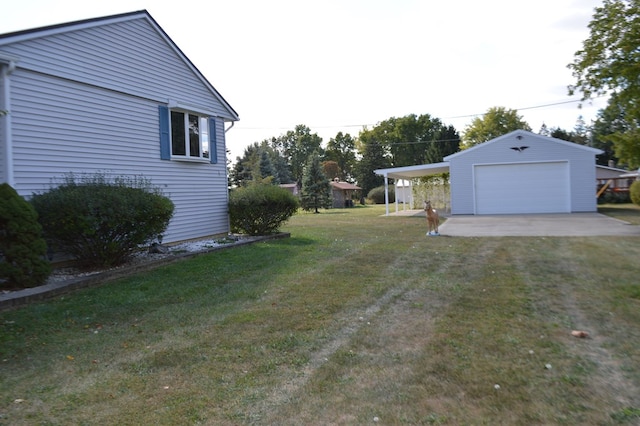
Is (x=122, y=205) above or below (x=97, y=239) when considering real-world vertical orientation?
above

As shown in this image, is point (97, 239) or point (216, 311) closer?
point (216, 311)

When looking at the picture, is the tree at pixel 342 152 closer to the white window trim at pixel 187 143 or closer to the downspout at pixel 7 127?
the white window trim at pixel 187 143

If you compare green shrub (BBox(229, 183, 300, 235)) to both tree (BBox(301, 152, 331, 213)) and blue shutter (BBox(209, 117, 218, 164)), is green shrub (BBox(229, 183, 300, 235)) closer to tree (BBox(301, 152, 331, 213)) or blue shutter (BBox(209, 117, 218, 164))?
blue shutter (BBox(209, 117, 218, 164))

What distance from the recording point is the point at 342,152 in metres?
79.6

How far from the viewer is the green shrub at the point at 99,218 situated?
6.96m

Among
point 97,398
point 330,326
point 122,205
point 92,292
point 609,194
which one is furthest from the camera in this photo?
point 609,194

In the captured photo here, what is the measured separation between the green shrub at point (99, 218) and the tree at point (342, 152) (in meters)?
71.6

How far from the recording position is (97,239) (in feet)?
24.4

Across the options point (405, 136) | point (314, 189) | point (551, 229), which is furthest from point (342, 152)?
point (551, 229)

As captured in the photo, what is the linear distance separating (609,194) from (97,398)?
106 feet

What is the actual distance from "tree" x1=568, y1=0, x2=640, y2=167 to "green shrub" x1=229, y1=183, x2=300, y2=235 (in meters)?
7.72

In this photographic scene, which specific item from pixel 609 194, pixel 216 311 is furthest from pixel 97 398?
pixel 609 194

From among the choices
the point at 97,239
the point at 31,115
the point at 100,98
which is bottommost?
the point at 97,239

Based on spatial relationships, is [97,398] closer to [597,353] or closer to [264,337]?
[264,337]
